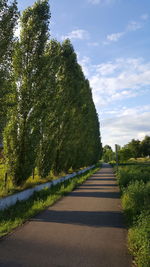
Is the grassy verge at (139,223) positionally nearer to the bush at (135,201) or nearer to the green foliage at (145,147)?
the bush at (135,201)

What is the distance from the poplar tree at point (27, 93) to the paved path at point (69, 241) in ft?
16.7

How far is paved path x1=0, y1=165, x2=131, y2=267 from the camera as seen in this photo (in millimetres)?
4945

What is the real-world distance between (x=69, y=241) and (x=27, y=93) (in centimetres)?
1046

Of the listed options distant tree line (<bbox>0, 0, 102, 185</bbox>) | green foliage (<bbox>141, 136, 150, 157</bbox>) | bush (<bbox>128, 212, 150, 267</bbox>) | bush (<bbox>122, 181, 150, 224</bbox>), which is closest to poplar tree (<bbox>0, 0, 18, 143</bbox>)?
distant tree line (<bbox>0, 0, 102, 185</bbox>)

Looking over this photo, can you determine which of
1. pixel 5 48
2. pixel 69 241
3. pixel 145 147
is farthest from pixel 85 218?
pixel 145 147

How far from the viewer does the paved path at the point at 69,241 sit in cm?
495

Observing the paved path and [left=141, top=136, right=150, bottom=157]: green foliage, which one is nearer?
the paved path

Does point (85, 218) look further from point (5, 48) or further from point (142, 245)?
point (5, 48)

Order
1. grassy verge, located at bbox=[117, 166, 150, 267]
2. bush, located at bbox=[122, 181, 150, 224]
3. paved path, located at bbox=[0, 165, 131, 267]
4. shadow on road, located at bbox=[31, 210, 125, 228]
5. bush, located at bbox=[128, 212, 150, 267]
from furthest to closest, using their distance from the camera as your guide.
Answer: bush, located at bbox=[122, 181, 150, 224] → shadow on road, located at bbox=[31, 210, 125, 228] → paved path, located at bbox=[0, 165, 131, 267] → grassy verge, located at bbox=[117, 166, 150, 267] → bush, located at bbox=[128, 212, 150, 267]

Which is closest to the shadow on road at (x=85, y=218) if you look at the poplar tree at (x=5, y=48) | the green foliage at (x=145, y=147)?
the poplar tree at (x=5, y=48)

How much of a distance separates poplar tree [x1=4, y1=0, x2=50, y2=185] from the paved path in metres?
5.09

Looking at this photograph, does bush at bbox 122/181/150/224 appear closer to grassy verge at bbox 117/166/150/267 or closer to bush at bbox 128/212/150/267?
grassy verge at bbox 117/166/150/267

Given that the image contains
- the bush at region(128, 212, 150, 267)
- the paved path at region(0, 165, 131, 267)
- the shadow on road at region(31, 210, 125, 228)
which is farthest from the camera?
the shadow on road at region(31, 210, 125, 228)

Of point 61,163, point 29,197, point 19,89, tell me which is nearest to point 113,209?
point 29,197
